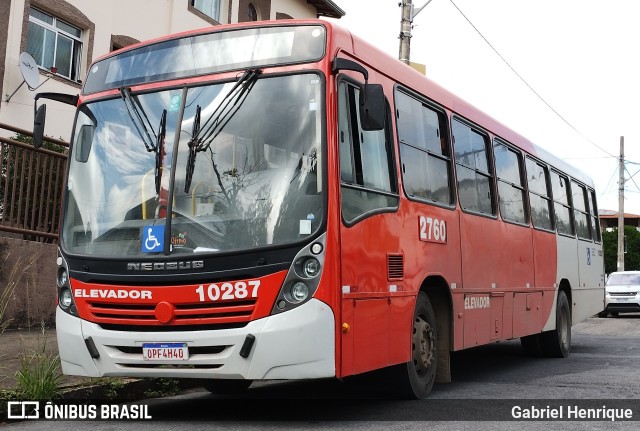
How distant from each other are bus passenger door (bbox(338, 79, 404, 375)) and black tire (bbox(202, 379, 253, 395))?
1875 millimetres

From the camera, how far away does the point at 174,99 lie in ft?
22.0

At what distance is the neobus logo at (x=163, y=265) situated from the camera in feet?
20.0

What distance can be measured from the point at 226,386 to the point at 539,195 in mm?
5826

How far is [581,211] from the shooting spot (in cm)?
1453

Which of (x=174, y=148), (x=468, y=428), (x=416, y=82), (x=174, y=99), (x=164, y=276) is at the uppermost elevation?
(x=416, y=82)

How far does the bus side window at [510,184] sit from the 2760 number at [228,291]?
195 inches

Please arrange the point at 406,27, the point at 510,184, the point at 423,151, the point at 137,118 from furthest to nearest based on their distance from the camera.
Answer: the point at 406,27, the point at 510,184, the point at 423,151, the point at 137,118

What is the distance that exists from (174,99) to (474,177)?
13.0 feet

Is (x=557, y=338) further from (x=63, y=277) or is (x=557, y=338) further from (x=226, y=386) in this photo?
Answer: (x=63, y=277)

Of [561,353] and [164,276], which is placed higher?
[164,276]

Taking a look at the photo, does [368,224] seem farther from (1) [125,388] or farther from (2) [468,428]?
(1) [125,388]

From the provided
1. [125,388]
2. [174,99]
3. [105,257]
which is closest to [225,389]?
[125,388]

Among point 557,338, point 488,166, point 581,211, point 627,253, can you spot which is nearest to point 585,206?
point 581,211

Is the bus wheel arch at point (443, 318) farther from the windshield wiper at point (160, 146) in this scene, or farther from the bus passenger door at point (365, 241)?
the windshield wiper at point (160, 146)
